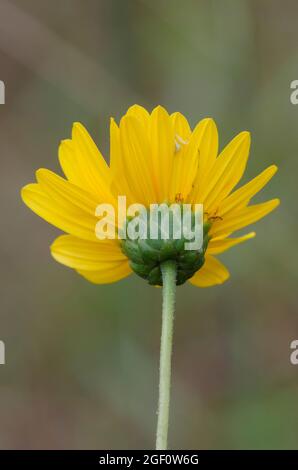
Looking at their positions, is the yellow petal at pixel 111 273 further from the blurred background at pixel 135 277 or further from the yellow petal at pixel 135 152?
the blurred background at pixel 135 277

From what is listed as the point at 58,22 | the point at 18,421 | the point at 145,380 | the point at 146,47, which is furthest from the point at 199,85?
the point at 18,421

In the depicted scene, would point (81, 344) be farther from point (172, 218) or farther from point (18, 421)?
point (172, 218)

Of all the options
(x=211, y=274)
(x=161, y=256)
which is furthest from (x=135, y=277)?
(x=161, y=256)

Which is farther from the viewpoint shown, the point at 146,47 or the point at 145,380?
the point at 146,47

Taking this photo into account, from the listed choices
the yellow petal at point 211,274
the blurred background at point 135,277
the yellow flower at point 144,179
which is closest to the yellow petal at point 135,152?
the yellow flower at point 144,179

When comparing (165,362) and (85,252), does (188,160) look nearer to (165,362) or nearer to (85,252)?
(85,252)

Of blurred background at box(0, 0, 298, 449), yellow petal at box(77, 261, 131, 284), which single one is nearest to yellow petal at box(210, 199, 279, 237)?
yellow petal at box(77, 261, 131, 284)

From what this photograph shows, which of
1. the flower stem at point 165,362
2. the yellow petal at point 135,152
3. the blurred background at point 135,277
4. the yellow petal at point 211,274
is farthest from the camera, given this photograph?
the blurred background at point 135,277
